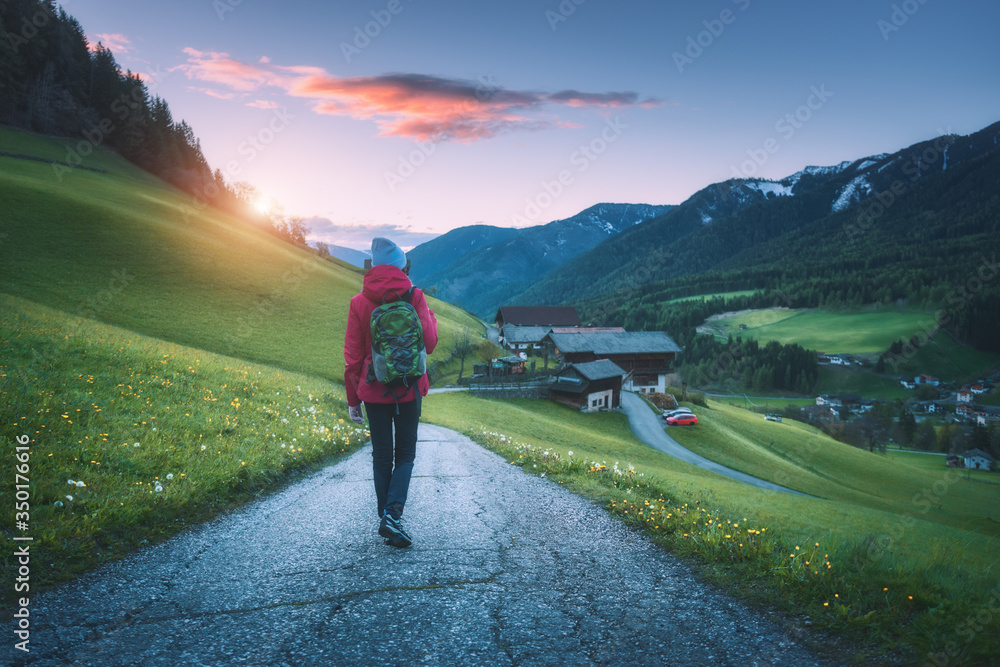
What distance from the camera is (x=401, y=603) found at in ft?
15.4

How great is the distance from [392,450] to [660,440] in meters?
46.9

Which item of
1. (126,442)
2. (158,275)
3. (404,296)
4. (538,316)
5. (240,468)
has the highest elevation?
(538,316)

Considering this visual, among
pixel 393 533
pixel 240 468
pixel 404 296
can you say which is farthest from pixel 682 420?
pixel 404 296

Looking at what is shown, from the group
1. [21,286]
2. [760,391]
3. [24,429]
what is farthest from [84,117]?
[760,391]

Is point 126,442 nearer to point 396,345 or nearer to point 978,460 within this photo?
point 396,345

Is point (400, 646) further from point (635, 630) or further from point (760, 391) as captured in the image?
point (760, 391)

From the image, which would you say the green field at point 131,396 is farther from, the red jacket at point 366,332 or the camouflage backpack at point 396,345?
the camouflage backpack at point 396,345

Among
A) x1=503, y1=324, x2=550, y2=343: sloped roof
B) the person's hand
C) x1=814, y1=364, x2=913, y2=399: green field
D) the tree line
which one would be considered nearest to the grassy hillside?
the tree line

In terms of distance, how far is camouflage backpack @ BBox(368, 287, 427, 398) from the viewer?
6133 millimetres

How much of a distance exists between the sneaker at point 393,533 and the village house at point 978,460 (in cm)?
14294

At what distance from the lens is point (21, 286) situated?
1323 inches

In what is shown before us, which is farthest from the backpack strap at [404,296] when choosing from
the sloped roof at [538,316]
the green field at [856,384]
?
the green field at [856,384]

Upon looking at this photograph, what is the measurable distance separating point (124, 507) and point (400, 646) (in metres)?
4.86

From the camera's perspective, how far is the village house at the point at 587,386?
57312mm
